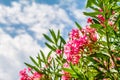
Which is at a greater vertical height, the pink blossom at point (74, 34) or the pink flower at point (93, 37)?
the pink blossom at point (74, 34)

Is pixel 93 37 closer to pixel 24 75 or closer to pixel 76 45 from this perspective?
pixel 76 45

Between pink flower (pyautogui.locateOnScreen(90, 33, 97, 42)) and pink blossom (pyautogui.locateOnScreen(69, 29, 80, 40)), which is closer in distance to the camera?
pink flower (pyautogui.locateOnScreen(90, 33, 97, 42))

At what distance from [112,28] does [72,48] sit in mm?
543

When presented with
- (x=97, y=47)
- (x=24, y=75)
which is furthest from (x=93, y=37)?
(x=24, y=75)

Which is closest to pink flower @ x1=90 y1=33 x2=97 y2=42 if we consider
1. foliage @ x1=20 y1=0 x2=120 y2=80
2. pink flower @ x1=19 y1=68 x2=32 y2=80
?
foliage @ x1=20 y1=0 x2=120 y2=80

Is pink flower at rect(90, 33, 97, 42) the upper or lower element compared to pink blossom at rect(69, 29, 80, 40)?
lower

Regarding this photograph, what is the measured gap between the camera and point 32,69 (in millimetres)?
5512

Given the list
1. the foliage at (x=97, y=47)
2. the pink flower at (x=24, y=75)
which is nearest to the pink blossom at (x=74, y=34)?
the foliage at (x=97, y=47)

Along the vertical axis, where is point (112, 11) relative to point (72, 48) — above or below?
above

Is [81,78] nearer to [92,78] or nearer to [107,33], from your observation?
[92,78]

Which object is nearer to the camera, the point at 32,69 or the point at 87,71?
the point at 87,71

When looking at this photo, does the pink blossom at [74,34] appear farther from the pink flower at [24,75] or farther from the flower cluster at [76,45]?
the pink flower at [24,75]

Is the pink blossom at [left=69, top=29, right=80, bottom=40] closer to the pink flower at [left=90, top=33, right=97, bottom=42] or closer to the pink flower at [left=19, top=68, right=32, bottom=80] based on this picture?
the pink flower at [left=90, top=33, right=97, bottom=42]

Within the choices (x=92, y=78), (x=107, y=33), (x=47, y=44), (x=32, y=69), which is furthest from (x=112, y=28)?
A: (x=32, y=69)
